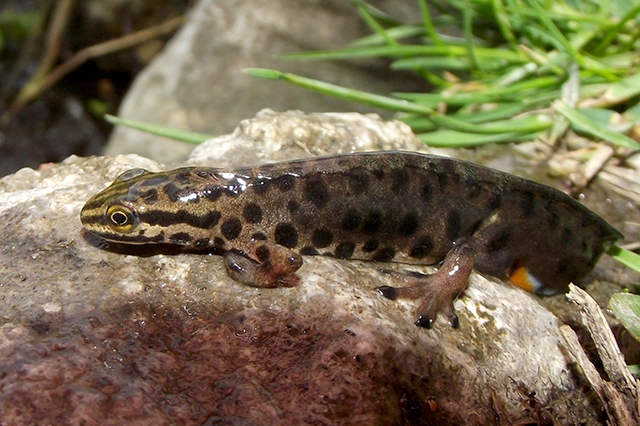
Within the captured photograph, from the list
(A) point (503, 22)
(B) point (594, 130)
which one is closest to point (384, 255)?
(B) point (594, 130)

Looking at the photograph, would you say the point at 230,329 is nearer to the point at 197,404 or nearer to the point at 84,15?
the point at 197,404

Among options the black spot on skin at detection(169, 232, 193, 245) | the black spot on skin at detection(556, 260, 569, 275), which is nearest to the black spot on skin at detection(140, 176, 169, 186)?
the black spot on skin at detection(169, 232, 193, 245)

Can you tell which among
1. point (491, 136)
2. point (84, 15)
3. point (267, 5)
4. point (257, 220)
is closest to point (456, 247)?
point (257, 220)

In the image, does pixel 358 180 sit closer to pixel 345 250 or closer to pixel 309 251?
pixel 345 250

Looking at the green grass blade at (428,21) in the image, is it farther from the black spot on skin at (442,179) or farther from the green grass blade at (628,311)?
the green grass blade at (628,311)

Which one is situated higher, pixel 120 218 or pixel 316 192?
pixel 316 192

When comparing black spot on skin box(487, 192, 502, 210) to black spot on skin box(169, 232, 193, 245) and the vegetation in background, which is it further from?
black spot on skin box(169, 232, 193, 245)

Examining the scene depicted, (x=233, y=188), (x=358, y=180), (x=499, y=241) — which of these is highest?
(x=358, y=180)
